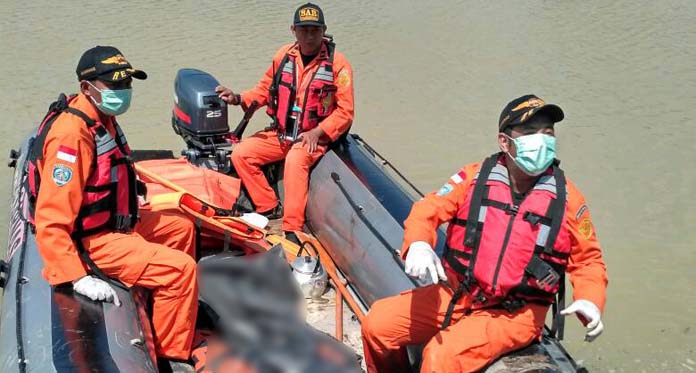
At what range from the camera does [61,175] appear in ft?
7.08

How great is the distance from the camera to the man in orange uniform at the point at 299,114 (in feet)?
11.7

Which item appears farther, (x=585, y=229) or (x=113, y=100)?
(x=113, y=100)

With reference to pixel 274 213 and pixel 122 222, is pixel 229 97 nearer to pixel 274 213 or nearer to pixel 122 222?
pixel 274 213

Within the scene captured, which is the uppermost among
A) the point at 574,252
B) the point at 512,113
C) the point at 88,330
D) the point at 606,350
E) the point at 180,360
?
the point at 512,113

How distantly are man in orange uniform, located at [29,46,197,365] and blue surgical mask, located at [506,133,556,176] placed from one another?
3.86ft

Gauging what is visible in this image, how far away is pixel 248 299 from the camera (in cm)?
273

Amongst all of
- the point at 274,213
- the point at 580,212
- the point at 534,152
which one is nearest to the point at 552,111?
the point at 534,152

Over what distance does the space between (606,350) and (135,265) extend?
2896mm

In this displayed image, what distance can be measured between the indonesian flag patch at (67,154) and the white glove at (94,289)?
385mm

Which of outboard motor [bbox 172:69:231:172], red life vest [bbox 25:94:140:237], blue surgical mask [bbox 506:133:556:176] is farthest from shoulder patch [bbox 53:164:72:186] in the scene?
outboard motor [bbox 172:69:231:172]

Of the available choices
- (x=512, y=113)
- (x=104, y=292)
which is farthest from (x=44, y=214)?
(x=512, y=113)

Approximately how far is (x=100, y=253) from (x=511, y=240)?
1346mm

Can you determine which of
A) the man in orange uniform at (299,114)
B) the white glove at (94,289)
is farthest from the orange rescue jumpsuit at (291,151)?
the white glove at (94,289)

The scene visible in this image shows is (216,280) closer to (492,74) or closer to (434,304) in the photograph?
(434,304)
